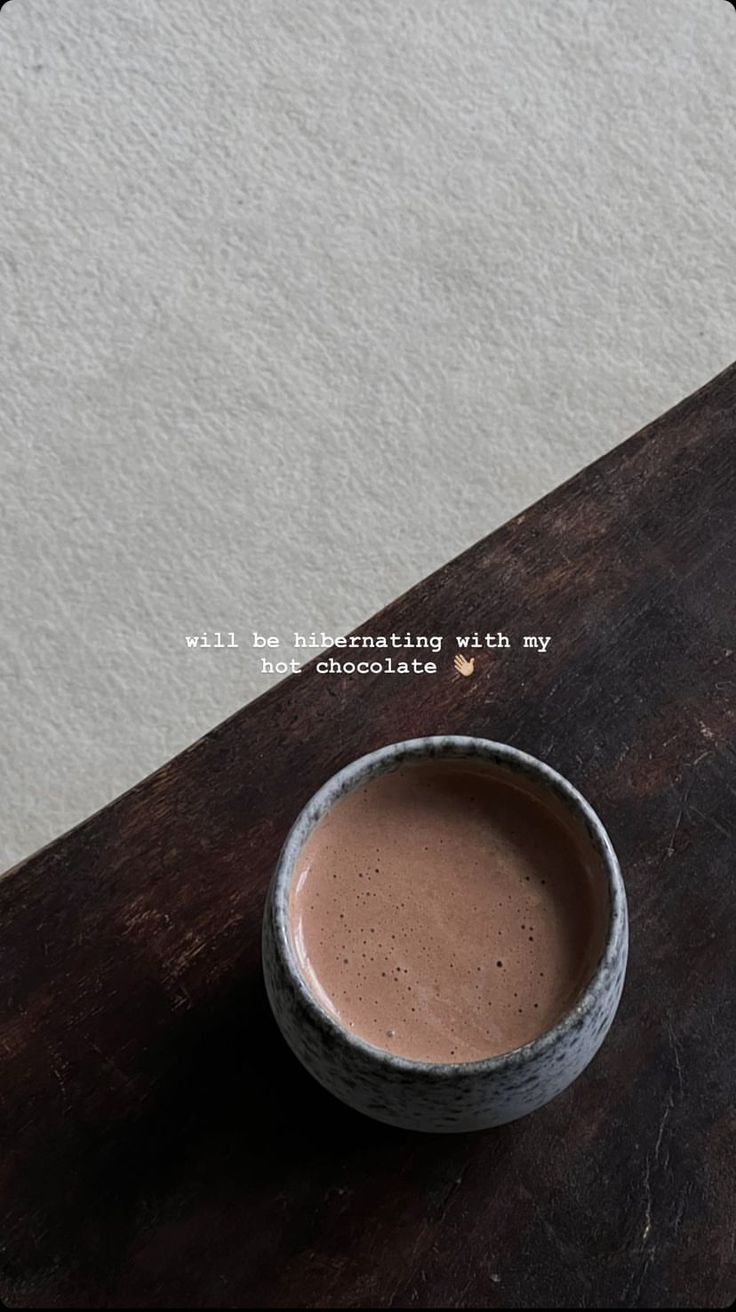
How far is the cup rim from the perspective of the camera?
595 mm

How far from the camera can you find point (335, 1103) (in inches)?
27.0

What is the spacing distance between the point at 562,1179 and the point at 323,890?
0.61 feet

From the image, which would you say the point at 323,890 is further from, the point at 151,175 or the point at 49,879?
the point at 151,175

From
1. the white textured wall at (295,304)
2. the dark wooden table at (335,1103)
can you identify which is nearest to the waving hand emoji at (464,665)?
the dark wooden table at (335,1103)

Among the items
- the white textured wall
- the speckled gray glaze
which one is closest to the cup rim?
the speckled gray glaze

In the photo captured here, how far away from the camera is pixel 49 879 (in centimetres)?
74

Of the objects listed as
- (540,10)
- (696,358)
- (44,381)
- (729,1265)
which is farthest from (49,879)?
(540,10)

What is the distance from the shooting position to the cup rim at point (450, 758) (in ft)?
1.95

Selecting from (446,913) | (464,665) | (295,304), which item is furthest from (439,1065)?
(295,304)

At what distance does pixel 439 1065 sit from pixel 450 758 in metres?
0.16

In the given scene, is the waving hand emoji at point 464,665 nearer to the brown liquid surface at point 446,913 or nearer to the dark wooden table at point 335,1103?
the dark wooden table at point 335,1103

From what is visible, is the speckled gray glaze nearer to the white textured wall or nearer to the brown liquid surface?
the brown liquid surface

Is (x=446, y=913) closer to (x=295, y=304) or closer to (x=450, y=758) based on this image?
(x=450, y=758)

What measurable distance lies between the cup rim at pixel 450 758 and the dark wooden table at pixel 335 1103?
0.09 m
